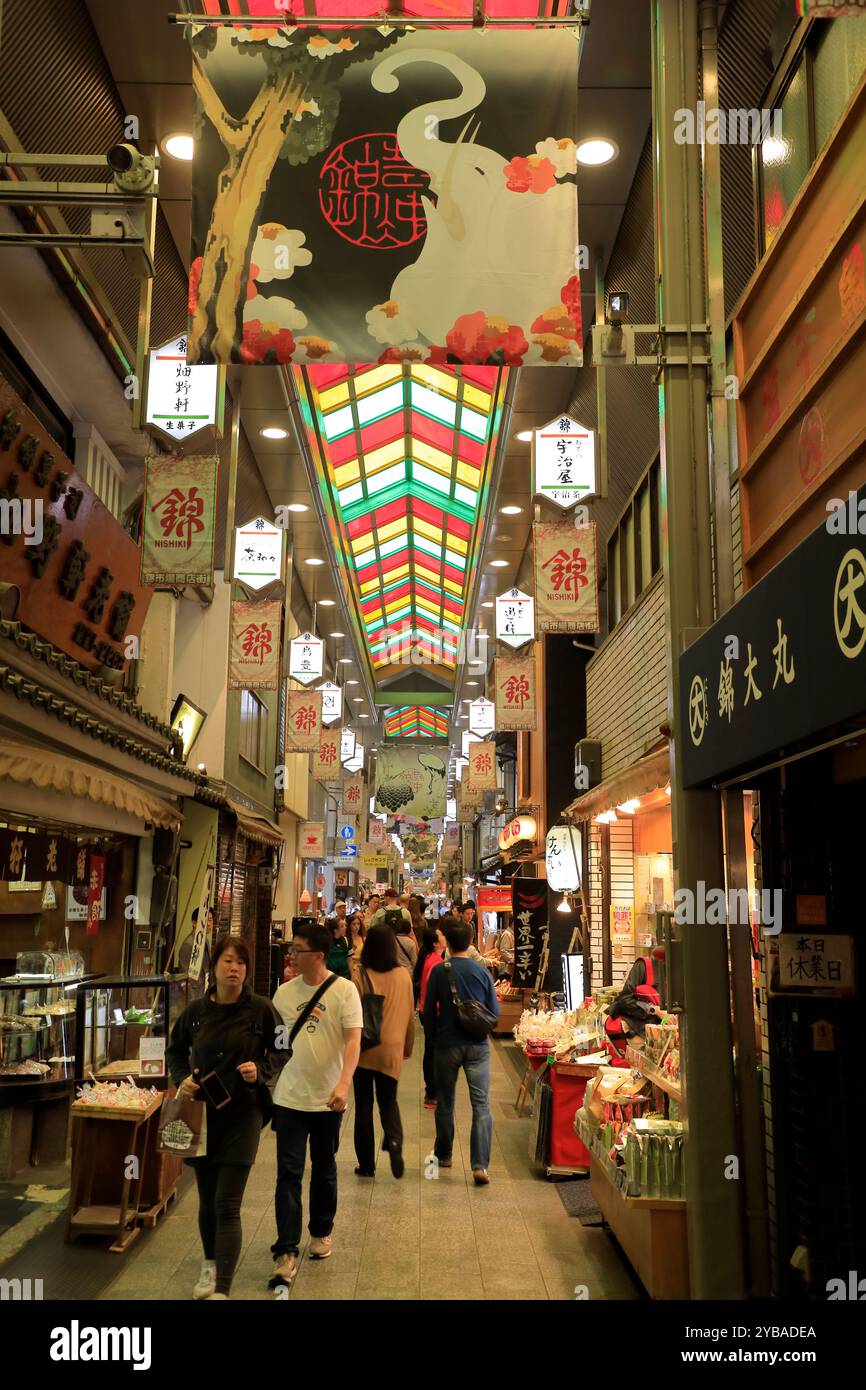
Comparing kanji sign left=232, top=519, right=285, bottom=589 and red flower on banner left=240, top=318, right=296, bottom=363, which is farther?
kanji sign left=232, top=519, right=285, bottom=589

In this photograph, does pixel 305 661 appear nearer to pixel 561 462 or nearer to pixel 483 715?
pixel 483 715

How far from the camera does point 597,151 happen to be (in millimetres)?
8102

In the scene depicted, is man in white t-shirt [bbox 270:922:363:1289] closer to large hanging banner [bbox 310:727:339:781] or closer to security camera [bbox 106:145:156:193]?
security camera [bbox 106:145:156:193]

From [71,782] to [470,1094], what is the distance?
3.52m

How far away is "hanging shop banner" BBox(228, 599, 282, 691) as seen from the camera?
1214cm

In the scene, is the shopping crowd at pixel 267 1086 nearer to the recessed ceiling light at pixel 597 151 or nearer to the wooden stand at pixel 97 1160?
the wooden stand at pixel 97 1160

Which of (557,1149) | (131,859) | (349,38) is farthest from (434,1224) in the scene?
(349,38)

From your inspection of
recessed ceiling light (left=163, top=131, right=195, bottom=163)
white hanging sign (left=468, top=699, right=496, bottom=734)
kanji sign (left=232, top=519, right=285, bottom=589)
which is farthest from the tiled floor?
white hanging sign (left=468, top=699, right=496, bottom=734)

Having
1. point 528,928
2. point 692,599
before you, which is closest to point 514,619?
point 528,928

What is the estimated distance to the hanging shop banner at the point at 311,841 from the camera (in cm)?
2409

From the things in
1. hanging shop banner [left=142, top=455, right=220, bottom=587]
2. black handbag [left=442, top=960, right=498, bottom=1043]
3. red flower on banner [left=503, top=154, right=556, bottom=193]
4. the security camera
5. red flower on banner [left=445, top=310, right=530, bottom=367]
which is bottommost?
black handbag [left=442, top=960, right=498, bottom=1043]

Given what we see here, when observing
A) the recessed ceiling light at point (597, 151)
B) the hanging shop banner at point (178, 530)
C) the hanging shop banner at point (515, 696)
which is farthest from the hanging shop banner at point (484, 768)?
the recessed ceiling light at point (597, 151)

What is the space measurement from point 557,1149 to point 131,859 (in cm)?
501

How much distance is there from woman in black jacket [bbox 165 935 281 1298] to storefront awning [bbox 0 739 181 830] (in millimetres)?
1279
